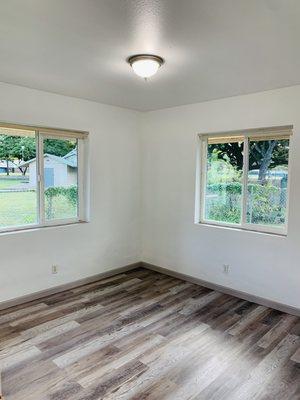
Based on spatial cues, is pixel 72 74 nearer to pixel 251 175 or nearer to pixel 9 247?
pixel 9 247

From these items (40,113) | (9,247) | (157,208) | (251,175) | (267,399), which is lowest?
(267,399)

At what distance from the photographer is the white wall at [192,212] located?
128 inches

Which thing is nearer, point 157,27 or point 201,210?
point 157,27

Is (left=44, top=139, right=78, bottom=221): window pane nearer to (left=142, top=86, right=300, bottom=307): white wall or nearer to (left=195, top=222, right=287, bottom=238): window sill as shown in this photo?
(left=142, top=86, right=300, bottom=307): white wall

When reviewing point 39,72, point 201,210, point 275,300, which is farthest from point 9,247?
point 275,300

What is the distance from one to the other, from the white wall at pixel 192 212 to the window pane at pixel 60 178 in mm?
1171

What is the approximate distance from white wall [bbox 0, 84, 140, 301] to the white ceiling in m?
0.35

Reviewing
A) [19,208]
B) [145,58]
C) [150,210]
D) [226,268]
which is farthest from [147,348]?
[145,58]

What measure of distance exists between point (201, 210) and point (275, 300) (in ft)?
4.82

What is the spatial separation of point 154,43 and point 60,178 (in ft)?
7.51

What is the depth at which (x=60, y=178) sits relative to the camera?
391cm

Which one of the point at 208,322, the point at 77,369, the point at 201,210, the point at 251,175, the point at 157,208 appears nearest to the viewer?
the point at 77,369

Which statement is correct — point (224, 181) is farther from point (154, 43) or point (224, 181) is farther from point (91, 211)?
point (154, 43)

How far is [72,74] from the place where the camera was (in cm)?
289
